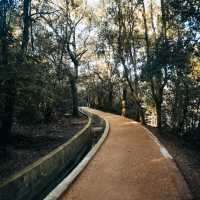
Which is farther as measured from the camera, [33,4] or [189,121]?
[189,121]

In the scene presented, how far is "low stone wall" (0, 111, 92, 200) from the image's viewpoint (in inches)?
338

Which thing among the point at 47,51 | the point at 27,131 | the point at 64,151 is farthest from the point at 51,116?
the point at 64,151

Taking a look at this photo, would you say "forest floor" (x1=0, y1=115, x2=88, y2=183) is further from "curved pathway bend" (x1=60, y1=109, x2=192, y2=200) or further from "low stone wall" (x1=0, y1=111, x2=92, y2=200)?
"curved pathway bend" (x1=60, y1=109, x2=192, y2=200)

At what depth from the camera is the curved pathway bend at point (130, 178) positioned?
8398 millimetres

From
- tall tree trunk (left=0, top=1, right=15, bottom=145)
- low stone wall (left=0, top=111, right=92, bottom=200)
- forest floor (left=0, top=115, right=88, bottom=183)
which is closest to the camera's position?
low stone wall (left=0, top=111, right=92, bottom=200)

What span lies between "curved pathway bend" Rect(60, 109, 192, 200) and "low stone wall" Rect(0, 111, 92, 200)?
121cm

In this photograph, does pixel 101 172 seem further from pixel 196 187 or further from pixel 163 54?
pixel 163 54

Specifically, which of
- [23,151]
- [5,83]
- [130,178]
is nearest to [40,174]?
[130,178]

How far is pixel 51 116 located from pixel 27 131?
903cm

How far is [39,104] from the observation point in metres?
16.5

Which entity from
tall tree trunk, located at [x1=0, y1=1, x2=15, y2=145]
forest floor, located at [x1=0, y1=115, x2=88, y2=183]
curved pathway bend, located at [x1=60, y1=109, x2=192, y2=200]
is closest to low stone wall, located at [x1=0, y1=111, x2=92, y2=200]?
forest floor, located at [x1=0, y1=115, x2=88, y2=183]

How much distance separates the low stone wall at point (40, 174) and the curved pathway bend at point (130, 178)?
1.21 meters

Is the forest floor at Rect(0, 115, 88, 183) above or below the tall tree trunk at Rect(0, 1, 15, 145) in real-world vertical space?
below

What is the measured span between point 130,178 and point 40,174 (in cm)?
267
